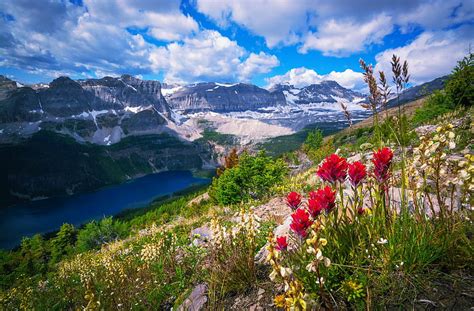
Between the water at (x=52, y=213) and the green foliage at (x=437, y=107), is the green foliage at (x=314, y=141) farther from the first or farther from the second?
the water at (x=52, y=213)

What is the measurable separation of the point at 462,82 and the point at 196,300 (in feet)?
82.5

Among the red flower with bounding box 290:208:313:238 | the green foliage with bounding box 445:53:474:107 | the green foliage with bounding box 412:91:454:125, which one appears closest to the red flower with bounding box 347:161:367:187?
the red flower with bounding box 290:208:313:238

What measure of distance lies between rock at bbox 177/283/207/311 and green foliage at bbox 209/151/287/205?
934 inches

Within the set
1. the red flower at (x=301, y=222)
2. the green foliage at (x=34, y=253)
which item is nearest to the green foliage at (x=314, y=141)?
the green foliage at (x=34, y=253)

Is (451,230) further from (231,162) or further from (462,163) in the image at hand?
(231,162)

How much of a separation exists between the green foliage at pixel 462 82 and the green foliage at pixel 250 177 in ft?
54.0

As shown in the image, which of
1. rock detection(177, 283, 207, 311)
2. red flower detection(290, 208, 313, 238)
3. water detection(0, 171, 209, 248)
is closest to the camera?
red flower detection(290, 208, 313, 238)

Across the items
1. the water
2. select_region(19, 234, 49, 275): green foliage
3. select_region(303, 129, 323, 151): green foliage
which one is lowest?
the water

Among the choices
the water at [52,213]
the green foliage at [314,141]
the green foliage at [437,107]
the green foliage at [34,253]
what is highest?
the green foliage at [437,107]

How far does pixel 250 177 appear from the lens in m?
35.0

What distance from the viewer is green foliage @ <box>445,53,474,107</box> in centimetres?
1996

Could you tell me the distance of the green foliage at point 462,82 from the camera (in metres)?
20.0

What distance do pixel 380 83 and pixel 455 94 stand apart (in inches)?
971

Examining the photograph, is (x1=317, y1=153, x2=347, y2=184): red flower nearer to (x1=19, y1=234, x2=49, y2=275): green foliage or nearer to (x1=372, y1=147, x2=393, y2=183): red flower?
(x1=372, y1=147, x2=393, y2=183): red flower
